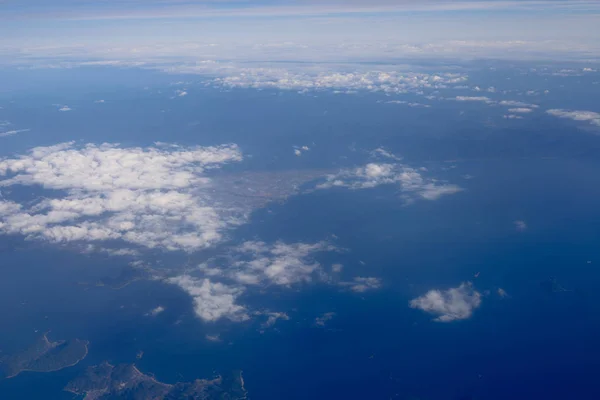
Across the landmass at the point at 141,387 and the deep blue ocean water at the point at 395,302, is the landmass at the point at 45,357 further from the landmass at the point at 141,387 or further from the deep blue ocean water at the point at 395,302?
the landmass at the point at 141,387

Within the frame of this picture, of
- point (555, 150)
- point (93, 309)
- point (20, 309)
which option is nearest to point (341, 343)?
point (93, 309)

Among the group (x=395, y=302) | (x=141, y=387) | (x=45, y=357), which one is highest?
(x=395, y=302)

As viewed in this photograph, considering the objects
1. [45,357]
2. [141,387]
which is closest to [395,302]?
[141,387]

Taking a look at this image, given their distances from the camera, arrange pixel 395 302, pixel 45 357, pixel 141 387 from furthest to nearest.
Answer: pixel 395 302 → pixel 45 357 → pixel 141 387

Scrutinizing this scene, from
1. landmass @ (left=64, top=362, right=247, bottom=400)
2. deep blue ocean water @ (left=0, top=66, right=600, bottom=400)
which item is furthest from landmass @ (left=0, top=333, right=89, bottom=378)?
landmass @ (left=64, top=362, right=247, bottom=400)

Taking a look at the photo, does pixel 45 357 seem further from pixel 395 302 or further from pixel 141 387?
pixel 395 302

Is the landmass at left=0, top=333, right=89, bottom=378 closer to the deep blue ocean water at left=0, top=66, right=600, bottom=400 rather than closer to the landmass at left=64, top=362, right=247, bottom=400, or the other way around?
the deep blue ocean water at left=0, top=66, right=600, bottom=400
